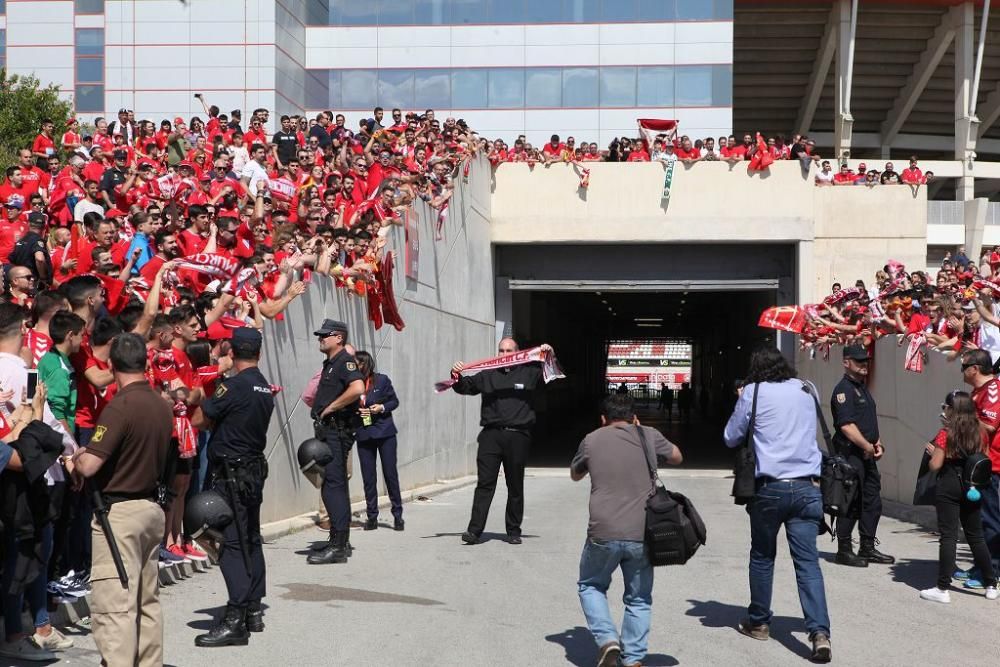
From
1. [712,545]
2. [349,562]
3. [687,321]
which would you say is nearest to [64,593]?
[349,562]

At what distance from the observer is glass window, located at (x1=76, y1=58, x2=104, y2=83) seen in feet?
134

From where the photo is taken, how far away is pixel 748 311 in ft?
134

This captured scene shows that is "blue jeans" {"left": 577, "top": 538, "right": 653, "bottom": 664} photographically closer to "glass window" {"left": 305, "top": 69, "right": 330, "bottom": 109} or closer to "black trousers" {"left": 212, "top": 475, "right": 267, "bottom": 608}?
"black trousers" {"left": 212, "top": 475, "right": 267, "bottom": 608}

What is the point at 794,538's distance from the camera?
7.29 m

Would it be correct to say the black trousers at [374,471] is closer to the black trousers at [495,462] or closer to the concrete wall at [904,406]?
the black trousers at [495,462]

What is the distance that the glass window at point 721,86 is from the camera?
39625mm

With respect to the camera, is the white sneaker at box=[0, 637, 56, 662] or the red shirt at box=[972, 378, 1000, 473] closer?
the white sneaker at box=[0, 637, 56, 662]

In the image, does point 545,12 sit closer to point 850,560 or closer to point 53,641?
point 850,560

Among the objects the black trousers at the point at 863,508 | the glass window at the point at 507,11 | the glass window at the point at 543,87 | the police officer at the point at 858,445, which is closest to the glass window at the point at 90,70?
the glass window at the point at 507,11

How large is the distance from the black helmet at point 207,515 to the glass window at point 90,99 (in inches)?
1462

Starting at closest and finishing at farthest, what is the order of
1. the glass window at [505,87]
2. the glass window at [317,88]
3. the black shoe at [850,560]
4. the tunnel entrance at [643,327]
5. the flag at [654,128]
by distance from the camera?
the black shoe at [850,560]
the tunnel entrance at [643,327]
the flag at [654,128]
the glass window at [505,87]
the glass window at [317,88]

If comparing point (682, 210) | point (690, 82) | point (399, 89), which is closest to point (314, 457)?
point (682, 210)

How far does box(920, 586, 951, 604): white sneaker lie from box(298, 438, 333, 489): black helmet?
4.91 metres

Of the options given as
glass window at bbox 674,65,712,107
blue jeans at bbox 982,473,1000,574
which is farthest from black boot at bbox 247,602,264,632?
glass window at bbox 674,65,712,107
